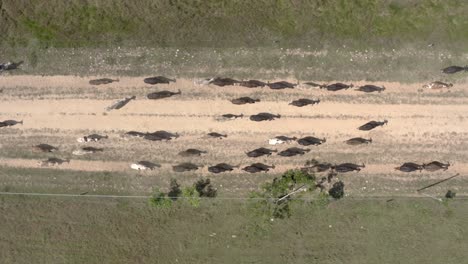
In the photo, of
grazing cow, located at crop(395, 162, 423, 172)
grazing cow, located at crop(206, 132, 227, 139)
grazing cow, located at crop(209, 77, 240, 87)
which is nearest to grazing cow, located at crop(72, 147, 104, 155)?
grazing cow, located at crop(206, 132, 227, 139)

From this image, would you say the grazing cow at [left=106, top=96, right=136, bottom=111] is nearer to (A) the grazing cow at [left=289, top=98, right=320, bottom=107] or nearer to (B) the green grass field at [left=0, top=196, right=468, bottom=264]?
(B) the green grass field at [left=0, top=196, right=468, bottom=264]

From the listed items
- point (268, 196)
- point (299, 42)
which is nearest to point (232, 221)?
point (268, 196)

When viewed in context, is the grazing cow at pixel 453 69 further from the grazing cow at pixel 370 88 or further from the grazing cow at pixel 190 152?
the grazing cow at pixel 190 152

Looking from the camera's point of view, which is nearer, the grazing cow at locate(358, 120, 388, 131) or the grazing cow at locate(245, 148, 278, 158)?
the grazing cow at locate(358, 120, 388, 131)

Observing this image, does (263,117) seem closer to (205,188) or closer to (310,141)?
(310,141)

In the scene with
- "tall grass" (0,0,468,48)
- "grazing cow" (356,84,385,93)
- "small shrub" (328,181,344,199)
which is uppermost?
"tall grass" (0,0,468,48)

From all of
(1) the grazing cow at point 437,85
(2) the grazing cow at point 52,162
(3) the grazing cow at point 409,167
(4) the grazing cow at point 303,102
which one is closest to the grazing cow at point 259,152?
(4) the grazing cow at point 303,102
